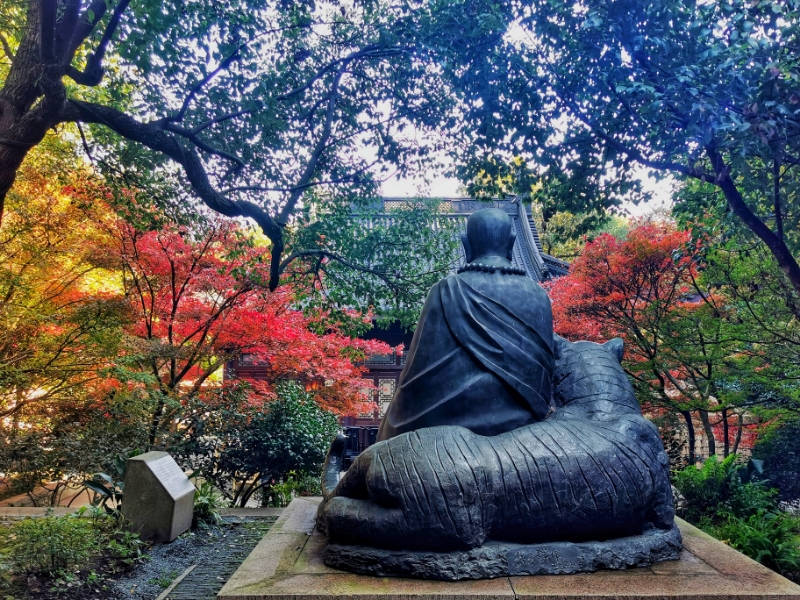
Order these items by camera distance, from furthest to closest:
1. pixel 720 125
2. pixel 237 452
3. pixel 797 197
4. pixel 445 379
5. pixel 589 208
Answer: pixel 237 452
pixel 589 208
pixel 797 197
pixel 720 125
pixel 445 379

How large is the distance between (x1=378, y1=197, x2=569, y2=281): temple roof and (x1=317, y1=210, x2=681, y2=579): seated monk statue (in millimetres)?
9273

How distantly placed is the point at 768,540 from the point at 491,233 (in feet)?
13.7

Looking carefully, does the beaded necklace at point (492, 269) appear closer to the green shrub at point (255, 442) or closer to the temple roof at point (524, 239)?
the green shrub at point (255, 442)

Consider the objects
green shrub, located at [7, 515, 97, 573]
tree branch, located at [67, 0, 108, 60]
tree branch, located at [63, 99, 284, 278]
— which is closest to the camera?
green shrub, located at [7, 515, 97, 573]

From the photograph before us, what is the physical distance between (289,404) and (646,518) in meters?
5.96

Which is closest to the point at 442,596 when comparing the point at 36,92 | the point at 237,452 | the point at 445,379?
the point at 445,379

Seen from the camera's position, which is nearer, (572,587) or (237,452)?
(572,587)

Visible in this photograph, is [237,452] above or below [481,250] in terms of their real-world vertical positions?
below

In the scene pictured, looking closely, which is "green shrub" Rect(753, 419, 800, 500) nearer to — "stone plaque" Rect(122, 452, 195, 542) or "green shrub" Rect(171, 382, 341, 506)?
"green shrub" Rect(171, 382, 341, 506)

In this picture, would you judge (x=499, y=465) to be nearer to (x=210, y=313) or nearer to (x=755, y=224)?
(x=755, y=224)

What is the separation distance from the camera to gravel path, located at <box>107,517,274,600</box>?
4719 mm

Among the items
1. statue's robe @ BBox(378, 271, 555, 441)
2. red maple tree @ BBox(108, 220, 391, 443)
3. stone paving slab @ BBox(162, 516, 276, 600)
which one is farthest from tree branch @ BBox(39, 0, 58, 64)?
stone paving slab @ BBox(162, 516, 276, 600)

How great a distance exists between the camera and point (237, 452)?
26.4 feet

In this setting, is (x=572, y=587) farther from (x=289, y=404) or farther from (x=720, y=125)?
(x=289, y=404)
